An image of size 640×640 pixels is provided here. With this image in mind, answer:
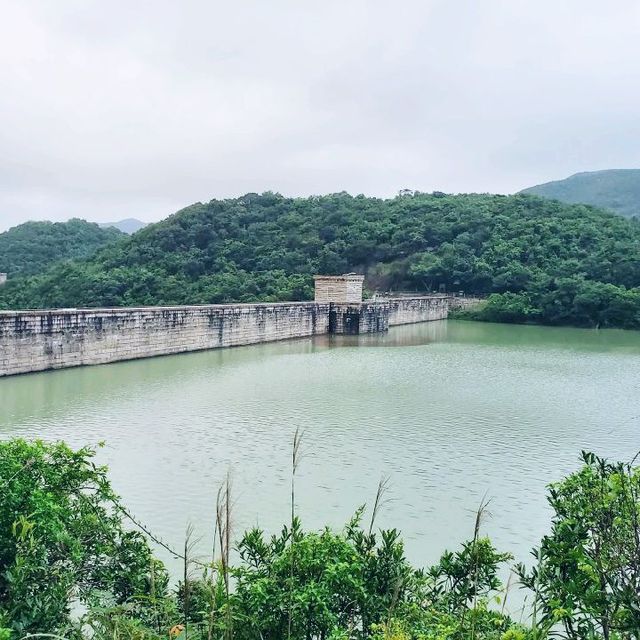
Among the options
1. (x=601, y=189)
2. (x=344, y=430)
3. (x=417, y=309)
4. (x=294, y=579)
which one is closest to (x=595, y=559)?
(x=294, y=579)

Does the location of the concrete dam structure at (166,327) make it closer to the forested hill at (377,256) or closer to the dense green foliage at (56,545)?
the forested hill at (377,256)

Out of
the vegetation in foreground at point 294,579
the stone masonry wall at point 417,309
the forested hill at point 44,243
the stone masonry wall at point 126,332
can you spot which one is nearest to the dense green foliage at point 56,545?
the vegetation in foreground at point 294,579

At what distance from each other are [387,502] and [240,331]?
11.4 meters

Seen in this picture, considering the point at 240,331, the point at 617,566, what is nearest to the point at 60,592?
the point at 617,566

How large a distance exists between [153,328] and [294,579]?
11557mm

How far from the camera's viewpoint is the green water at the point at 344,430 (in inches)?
200

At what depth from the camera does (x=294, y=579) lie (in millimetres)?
2576

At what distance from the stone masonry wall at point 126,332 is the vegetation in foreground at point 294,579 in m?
8.51

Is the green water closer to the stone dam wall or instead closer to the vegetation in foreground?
the stone dam wall

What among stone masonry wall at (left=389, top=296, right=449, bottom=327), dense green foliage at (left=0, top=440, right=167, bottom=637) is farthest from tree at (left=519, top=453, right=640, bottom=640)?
stone masonry wall at (left=389, top=296, right=449, bottom=327)

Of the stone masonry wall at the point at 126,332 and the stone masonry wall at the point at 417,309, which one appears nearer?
the stone masonry wall at the point at 126,332

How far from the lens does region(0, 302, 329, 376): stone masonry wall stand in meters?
10.7

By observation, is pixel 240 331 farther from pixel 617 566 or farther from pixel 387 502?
pixel 617 566

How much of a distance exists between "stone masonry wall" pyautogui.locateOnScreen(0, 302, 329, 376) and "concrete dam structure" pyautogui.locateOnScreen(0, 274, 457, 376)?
0.05 ft
